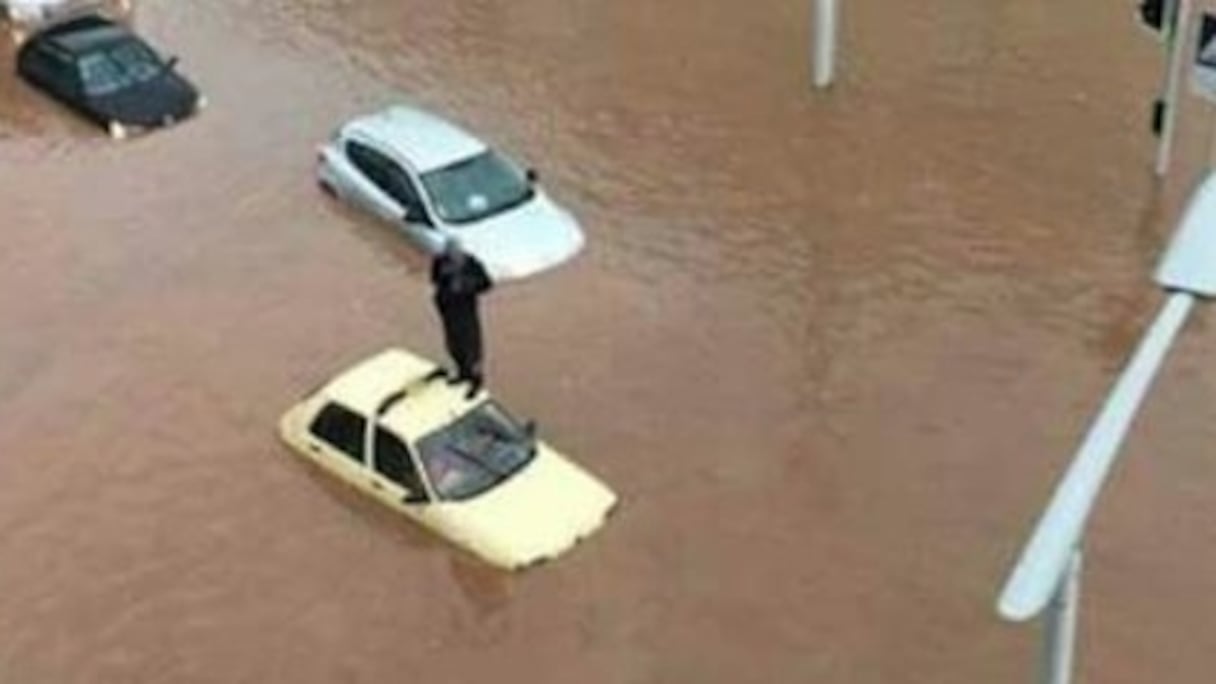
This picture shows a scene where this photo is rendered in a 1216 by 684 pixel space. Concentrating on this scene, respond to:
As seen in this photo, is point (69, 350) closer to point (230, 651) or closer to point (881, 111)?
point (230, 651)

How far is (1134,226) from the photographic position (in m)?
22.8

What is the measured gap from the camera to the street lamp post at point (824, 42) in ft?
81.6

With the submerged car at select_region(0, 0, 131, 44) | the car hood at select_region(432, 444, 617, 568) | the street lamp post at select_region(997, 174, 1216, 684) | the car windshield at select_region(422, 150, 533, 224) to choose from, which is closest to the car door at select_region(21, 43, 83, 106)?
the submerged car at select_region(0, 0, 131, 44)

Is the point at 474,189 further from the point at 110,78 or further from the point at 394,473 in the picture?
the point at 110,78

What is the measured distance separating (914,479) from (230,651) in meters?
6.20

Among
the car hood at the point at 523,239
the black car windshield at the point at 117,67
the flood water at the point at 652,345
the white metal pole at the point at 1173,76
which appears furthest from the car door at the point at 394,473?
the white metal pole at the point at 1173,76

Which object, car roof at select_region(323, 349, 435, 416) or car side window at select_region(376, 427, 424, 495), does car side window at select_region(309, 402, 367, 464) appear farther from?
car side window at select_region(376, 427, 424, 495)

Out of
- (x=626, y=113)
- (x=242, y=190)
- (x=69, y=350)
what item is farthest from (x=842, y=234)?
(x=69, y=350)

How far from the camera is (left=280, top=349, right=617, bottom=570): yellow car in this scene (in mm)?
17734

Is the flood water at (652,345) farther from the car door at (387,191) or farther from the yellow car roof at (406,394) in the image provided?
the yellow car roof at (406,394)

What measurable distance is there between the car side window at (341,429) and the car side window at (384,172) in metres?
Result: 4.16

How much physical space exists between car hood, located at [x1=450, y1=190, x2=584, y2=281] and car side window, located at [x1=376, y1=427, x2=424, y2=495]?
Result: 3674 millimetres

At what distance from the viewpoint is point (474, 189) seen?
22.5 m

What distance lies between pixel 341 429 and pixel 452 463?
122cm
